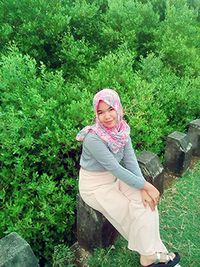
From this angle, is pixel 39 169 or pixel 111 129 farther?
pixel 39 169

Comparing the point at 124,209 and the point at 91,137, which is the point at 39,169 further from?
the point at 124,209

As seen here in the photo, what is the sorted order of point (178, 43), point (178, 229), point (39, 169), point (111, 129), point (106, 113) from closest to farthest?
point (106, 113) → point (111, 129) → point (178, 229) → point (39, 169) → point (178, 43)

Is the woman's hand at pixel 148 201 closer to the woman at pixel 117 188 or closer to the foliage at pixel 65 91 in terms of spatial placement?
the woman at pixel 117 188

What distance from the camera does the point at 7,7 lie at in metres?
6.85

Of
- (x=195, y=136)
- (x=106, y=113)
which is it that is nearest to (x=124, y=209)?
(x=106, y=113)

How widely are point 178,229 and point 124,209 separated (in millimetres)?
1043

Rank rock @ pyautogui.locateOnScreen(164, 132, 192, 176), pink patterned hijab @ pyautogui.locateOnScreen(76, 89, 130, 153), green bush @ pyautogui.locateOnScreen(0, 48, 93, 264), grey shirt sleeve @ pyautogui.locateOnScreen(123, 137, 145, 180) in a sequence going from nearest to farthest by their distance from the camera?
pink patterned hijab @ pyautogui.locateOnScreen(76, 89, 130, 153) → grey shirt sleeve @ pyautogui.locateOnScreen(123, 137, 145, 180) → green bush @ pyautogui.locateOnScreen(0, 48, 93, 264) → rock @ pyautogui.locateOnScreen(164, 132, 192, 176)

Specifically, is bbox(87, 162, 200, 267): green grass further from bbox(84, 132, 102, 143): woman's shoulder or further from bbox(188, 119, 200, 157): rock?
bbox(84, 132, 102, 143): woman's shoulder

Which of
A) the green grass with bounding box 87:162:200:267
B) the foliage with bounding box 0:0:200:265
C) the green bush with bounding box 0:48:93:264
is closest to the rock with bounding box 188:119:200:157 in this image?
the foliage with bounding box 0:0:200:265

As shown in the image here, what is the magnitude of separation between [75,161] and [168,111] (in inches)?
83.4

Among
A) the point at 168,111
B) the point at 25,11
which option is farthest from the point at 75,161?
the point at 25,11

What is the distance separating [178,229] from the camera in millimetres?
4090

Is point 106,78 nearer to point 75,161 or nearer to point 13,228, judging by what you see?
point 75,161

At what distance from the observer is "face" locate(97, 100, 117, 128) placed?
10.9 feet
